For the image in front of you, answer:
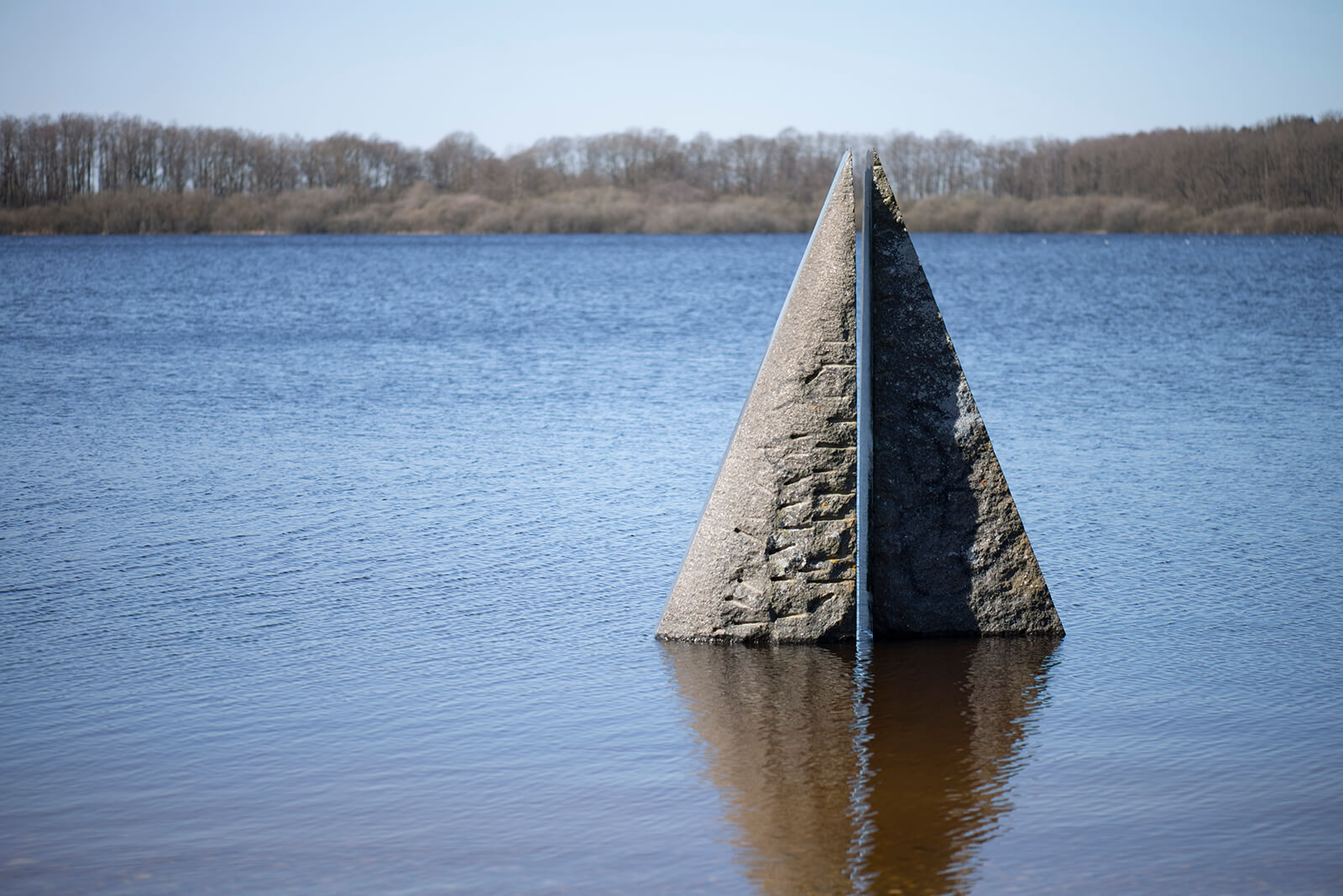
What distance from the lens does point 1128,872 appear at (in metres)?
4.75

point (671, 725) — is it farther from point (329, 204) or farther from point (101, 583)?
point (329, 204)

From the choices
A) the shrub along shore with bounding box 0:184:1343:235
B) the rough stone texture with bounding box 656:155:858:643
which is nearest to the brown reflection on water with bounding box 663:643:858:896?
the rough stone texture with bounding box 656:155:858:643

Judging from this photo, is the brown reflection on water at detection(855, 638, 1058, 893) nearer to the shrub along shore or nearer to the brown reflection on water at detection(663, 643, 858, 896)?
the brown reflection on water at detection(663, 643, 858, 896)

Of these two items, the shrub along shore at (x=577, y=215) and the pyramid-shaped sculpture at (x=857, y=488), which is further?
the shrub along shore at (x=577, y=215)

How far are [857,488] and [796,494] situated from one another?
41 centimetres

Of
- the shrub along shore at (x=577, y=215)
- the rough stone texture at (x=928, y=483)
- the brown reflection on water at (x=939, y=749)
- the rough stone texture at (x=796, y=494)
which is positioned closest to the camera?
the brown reflection on water at (x=939, y=749)

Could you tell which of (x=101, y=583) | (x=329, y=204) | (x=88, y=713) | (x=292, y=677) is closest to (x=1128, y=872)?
(x=292, y=677)

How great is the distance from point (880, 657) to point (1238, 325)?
30005mm

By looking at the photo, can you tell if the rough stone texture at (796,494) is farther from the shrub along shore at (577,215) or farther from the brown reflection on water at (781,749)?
the shrub along shore at (577,215)

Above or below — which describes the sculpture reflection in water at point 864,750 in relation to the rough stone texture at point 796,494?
below

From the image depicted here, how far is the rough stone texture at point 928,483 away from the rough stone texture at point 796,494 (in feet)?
0.90

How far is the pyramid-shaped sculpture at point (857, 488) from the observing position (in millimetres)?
7254

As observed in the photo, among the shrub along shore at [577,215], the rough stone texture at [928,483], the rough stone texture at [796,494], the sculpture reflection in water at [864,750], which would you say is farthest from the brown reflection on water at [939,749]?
the shrub along shore at [577,215]

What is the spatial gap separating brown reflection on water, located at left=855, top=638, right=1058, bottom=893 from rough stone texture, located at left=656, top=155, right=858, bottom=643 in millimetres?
667
